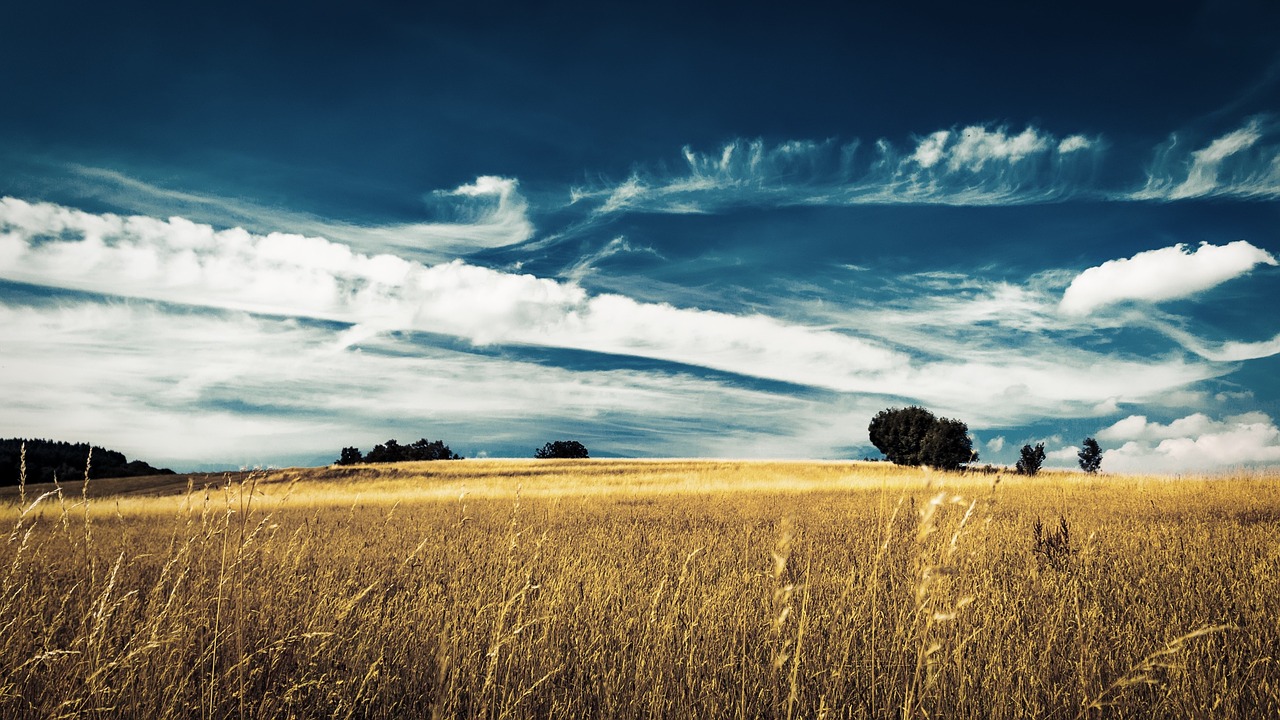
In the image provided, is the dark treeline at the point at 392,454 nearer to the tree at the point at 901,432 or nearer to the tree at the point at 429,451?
the tree at the point at 429,451

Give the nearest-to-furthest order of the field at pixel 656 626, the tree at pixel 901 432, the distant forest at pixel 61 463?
the field at pixel 656 626 < the distant forest at pixel 61 463 < the tree at pixel 901 432

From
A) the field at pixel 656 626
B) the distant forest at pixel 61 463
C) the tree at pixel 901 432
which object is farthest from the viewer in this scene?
the tree at pixel 901 432

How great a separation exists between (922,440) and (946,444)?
4.36 m

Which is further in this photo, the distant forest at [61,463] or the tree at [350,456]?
the tree at [350,456]

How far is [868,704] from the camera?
149 inches

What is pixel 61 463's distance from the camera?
64.2 m

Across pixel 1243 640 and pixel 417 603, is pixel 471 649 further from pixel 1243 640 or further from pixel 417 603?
pixel 1243 640

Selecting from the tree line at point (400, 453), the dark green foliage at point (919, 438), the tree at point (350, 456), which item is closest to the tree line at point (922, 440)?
the dark green foliage at point (919, 438)

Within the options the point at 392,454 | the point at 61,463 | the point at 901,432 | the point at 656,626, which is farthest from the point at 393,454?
the point at 656,626

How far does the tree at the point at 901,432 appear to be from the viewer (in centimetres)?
6738

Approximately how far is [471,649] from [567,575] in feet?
8.02

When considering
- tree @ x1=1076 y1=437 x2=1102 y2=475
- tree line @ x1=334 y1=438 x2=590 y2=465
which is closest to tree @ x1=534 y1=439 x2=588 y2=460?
tree line @ x1=334 y1=438 x2=590 y2=465

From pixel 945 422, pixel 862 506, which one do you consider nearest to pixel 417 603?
pixel 862 506

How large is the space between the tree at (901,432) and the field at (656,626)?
197ft
